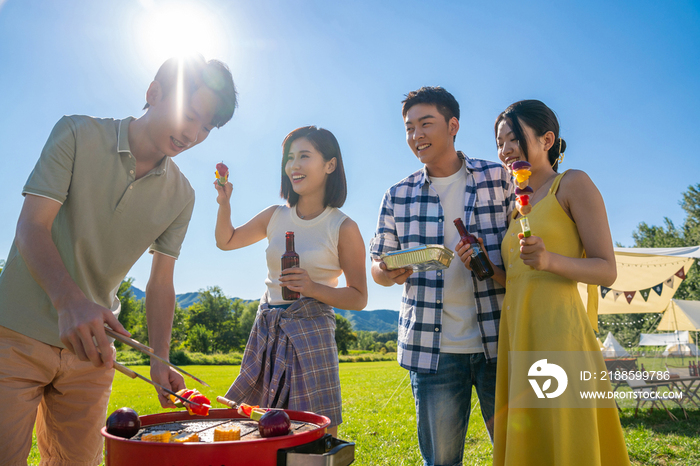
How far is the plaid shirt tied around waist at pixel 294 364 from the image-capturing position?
96.7 inches

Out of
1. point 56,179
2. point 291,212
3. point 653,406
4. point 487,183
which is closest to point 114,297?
point 56,179

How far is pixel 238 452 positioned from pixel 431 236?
2057 millimetres

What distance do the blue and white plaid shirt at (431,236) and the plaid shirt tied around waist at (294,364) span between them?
584 millimetres

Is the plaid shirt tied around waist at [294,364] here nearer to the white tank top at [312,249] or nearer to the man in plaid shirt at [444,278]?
the white tank top at [312,249]

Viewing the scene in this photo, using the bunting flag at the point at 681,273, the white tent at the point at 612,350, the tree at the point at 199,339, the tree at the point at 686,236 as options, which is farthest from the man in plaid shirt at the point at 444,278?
the tree at the point at 199,339

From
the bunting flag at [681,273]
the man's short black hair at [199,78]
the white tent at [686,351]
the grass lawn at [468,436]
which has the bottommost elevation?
the grass lawn at [468,436]

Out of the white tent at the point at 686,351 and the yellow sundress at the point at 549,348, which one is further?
the white tent at the point at 686,351

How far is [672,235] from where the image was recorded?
4138 cm

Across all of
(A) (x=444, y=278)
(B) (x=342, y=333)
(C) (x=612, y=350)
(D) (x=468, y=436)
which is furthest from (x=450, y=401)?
(B) (x=342, y=333)

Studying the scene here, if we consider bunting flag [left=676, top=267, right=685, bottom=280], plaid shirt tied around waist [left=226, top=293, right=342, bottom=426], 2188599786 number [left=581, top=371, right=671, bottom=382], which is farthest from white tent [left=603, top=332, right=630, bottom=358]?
plaid shirt tied around waist [left=226, top=293, right=342, bottom=426]

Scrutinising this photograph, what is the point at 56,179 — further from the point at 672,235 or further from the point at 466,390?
the point at 672,235

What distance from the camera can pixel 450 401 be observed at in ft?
9.08

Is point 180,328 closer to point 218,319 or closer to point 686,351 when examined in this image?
point 218,319

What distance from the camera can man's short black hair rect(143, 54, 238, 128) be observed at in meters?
2.50
